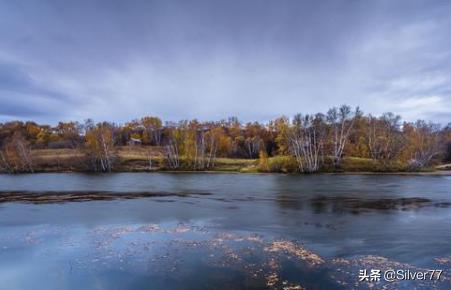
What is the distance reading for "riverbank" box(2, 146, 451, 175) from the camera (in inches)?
3479

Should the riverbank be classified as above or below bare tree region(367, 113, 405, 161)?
below

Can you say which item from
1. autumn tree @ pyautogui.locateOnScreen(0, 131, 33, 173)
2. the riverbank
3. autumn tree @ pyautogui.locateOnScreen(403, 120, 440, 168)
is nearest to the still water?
the riverbank

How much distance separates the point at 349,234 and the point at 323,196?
20.1m

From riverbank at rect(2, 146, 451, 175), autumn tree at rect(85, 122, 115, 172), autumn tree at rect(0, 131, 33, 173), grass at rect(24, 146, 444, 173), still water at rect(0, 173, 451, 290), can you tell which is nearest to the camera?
still water at rect(0, 173, 451, 290)

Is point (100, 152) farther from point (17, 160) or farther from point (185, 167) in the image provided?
point (185, 167)

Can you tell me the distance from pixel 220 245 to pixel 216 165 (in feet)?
281

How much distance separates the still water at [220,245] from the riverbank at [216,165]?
182ft

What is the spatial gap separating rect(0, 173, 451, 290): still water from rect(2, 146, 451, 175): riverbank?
182 ft

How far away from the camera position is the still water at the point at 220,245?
46.0 ft

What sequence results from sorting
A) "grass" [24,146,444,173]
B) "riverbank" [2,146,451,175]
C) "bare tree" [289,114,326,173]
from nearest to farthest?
"riverbank" [2,146,451,175] < "grass" [24,146,444,173] < "bare tree" [289,114,326,173]

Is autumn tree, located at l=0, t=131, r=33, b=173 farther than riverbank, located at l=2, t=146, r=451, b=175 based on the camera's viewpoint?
Yes

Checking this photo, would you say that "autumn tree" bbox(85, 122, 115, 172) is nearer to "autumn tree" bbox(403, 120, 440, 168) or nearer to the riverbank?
the riverbank

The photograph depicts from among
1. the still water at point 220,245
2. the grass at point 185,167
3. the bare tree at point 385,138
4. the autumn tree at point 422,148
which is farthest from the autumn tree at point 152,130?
the still water at point 220,245

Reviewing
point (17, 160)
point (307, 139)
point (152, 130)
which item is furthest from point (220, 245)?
point (152, 130)
